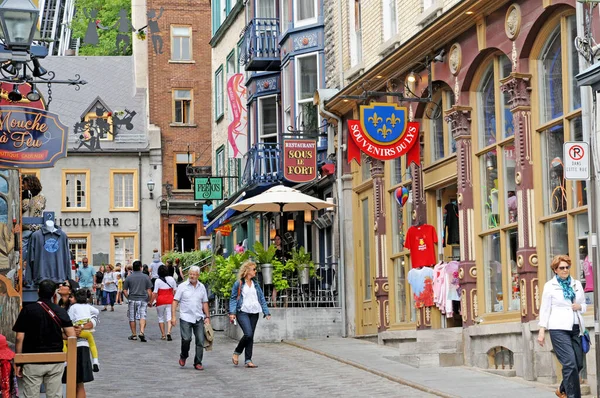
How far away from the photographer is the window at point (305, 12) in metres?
29.6

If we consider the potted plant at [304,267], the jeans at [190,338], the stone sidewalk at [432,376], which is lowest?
the stone sidewalk at [432,376]

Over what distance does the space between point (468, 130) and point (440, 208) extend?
2462 mm

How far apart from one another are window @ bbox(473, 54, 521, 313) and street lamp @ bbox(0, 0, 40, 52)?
725cm

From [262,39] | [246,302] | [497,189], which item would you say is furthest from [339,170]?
[497,189]

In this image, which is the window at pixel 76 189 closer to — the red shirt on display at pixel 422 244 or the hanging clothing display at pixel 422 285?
the red shirt on display at pixel 422 244

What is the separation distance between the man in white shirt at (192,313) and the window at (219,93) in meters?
22.7

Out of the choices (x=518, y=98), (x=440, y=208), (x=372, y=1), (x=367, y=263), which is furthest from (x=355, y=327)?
(x=518, y=98)

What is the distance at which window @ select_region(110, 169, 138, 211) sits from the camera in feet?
186

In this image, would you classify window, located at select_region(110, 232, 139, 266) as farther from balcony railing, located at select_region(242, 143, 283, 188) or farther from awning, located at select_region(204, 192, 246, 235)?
balcony railing, located at select_region(242, 143, 283, 188)

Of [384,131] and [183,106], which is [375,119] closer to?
[384,131]

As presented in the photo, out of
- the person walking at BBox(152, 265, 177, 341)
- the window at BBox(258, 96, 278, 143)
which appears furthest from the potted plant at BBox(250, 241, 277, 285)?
the window at BBox(258, 96, 278, 143)

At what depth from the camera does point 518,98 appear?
58.3 feet

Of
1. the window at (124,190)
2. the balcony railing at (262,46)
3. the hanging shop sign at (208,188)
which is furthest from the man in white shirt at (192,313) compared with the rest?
the window at (124,190)

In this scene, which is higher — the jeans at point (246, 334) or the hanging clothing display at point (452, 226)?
the hanging clothing display at point (452, 226)
